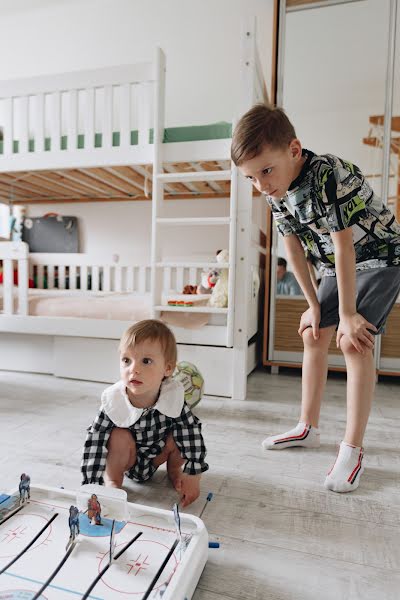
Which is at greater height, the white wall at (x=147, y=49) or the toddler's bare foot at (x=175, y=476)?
the white wall at (x=147, y=49)

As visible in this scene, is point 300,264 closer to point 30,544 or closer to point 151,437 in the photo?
point 151,437

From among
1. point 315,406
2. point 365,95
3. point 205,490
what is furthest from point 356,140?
point 205,490

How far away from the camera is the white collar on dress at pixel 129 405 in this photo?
88cm

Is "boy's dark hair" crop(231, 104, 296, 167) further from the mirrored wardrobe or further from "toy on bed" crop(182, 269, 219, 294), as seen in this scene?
the mirrored wardrobe

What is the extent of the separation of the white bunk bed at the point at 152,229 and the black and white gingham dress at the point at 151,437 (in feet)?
2.86

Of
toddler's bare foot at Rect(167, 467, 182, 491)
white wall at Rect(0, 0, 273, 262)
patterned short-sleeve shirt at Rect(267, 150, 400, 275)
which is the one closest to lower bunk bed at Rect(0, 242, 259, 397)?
patterned short-sleeve shirt at Rect(267, 150, 400, 275)

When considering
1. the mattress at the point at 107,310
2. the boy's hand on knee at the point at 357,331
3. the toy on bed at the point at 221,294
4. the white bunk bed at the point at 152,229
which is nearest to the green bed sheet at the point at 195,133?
the white bunk bed at the point at 152,229

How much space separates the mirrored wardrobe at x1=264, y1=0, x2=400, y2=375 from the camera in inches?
85.4

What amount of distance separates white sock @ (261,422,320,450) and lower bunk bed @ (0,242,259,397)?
56cm

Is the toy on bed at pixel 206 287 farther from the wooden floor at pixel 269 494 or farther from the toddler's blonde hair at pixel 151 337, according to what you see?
the toddler's blonde hair at pixel 151 337

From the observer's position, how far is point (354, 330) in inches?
38.8

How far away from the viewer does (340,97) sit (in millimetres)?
2270

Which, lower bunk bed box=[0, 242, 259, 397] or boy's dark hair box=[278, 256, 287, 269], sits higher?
boy's dark hair box=[278, 256, 287, 269]

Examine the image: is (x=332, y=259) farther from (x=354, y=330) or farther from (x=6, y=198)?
(x=6, y=198)
